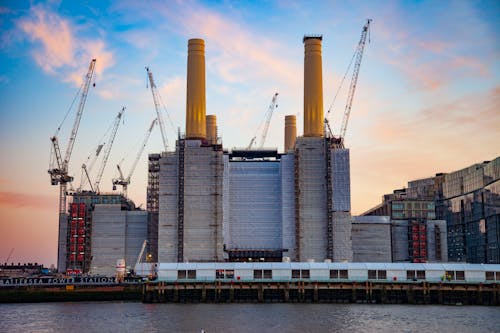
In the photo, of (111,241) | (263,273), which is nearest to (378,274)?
(263,273)

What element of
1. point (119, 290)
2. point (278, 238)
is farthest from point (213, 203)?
point (119, 290)

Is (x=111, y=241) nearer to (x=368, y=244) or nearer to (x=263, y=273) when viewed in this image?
(x=368, y=244)

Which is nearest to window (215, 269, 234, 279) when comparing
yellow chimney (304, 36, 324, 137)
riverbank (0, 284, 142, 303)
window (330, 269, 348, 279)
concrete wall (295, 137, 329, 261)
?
window (330, 269, 348, 279)

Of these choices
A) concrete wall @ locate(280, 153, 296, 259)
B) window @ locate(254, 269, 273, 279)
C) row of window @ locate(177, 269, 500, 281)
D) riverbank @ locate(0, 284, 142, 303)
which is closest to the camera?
row of window @ locate(177, 269, 500, 281)

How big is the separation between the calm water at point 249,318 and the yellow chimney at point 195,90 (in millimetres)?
70085

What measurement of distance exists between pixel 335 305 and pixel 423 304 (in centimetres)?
1441

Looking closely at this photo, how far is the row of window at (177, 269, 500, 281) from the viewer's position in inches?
4771

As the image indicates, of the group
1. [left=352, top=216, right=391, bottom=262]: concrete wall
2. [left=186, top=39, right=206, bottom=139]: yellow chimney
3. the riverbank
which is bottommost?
the riverbank

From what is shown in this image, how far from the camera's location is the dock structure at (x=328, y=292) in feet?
387

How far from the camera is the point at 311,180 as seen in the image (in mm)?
180250

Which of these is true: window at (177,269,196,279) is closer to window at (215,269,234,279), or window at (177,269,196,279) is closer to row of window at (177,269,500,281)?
row of window at (177,269,500,281)

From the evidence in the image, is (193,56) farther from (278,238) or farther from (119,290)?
(119,290)

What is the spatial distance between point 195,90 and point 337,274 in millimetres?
72168

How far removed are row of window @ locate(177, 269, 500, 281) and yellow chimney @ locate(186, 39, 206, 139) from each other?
61363mm
